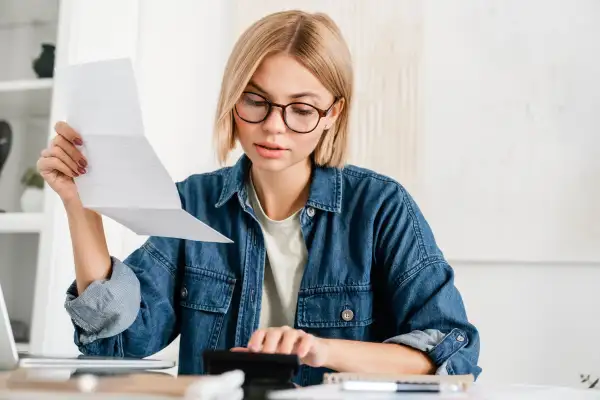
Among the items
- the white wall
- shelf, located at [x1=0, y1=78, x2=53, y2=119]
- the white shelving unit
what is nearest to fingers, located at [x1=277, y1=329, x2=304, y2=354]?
the white wall

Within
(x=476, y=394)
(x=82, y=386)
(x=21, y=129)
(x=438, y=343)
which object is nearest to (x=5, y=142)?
(x=21, y=129)

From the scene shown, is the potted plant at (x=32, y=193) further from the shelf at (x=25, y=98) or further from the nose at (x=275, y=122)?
the nose at (x=275, y=122)

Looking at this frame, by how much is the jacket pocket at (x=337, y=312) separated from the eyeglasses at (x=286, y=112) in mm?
265

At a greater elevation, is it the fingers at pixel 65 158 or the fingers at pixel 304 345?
the fingers at pixel 65 158

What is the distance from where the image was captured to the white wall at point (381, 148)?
1.86 meters

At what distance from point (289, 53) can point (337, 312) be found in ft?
1.35

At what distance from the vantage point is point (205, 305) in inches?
46.4

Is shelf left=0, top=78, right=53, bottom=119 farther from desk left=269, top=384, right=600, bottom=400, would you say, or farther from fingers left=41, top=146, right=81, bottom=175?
desk left=269, top=384, right=600, bottom=400

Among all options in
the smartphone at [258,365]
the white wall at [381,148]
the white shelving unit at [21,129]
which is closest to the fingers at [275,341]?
the smartphone at [258,365]

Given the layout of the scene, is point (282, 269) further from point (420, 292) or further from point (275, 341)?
point (275, 341)

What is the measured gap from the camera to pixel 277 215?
48.9 inches

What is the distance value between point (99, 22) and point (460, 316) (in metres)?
1.60

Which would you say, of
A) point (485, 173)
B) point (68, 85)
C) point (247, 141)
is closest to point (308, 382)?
point (247, 141)

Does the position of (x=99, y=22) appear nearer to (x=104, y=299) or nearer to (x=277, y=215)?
(x=277, y=215)
